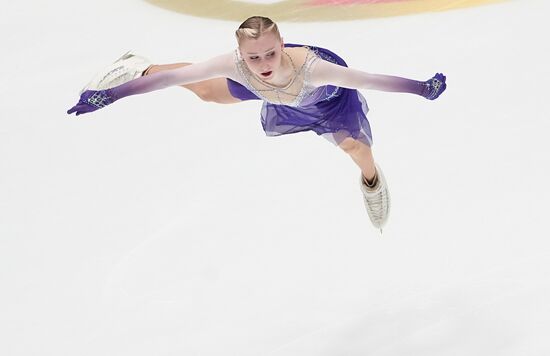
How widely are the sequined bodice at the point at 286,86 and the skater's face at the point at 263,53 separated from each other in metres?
0.11

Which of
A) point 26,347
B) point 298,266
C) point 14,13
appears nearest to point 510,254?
point 298,266

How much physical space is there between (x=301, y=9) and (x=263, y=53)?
2.67 meters

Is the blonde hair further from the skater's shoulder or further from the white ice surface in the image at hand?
the white ice surface

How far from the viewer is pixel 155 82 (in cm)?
289

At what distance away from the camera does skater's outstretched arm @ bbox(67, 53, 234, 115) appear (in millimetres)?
2859

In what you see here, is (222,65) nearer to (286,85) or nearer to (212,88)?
(286,85)

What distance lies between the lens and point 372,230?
3.63m

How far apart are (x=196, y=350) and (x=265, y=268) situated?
1.38 ft

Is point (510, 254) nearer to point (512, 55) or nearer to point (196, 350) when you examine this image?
point (196, 350)

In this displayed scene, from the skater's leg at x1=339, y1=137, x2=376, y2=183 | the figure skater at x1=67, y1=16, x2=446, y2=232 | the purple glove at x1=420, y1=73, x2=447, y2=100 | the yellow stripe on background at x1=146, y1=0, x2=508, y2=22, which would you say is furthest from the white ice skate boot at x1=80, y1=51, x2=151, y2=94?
the yellow stripe on background at x1=146, y1=0, x2=508, y2=22

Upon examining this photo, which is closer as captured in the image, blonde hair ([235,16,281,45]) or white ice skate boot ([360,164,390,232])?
blonde hair ([235,16,281,45])

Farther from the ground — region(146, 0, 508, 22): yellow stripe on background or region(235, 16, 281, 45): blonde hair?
region(146, 0, 508, 22): yellow stripe on background

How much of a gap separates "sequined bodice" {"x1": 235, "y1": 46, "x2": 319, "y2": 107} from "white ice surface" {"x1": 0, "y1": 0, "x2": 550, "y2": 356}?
0.76 m

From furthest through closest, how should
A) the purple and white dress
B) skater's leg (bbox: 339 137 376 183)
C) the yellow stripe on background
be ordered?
1. the yellow stripe on background
2. skater's leg (bbox: 339 137 376 183)
3. the purple and white dress
